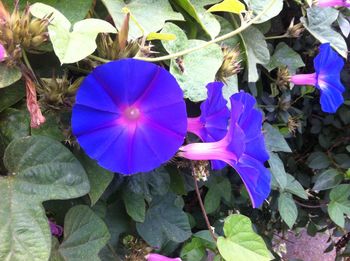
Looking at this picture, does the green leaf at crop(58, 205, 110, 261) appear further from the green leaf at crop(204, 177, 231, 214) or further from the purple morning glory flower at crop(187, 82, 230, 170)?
the green leaf at crop(204, 177, 231, 214)

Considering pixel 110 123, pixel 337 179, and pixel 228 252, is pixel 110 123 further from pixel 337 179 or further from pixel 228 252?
pixel 337 179

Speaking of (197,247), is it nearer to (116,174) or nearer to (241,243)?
(241,243)

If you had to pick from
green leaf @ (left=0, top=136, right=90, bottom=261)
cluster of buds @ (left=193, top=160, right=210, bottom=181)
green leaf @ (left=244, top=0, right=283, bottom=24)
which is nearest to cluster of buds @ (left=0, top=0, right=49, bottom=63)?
green leaf @ (left=0, top=136, right=90, bottom=261)

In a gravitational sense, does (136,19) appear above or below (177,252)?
above

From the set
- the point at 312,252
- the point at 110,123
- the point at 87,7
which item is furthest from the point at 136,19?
the point at 312,252

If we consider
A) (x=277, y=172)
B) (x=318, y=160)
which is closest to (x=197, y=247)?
(x=277, y=172)
